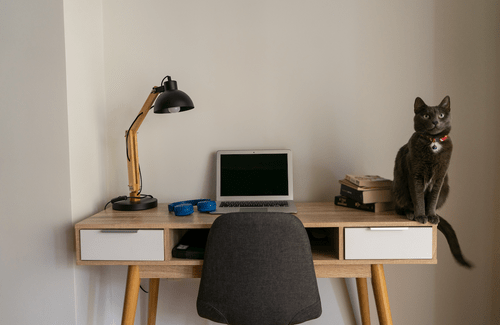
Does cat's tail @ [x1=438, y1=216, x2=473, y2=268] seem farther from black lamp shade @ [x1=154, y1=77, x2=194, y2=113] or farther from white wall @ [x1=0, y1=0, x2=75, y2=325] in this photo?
white wall @ [x1=0, y1=0, x2=75, y2=325]

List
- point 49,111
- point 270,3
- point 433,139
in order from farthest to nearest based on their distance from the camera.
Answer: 1. point 270,3
2. point 49,111
3. point 433,139

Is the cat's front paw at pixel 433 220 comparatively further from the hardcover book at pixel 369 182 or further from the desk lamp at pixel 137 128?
the desk lamp at pixel 137 128

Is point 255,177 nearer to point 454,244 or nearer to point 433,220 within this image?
point 433,220

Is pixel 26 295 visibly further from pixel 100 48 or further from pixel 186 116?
pixel 100 48

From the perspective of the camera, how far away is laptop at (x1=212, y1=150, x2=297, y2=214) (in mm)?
1616

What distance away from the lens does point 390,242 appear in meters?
1.25

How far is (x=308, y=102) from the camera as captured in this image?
1.70 meters

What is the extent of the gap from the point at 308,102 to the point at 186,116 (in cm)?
63

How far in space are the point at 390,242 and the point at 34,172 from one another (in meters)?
1.46

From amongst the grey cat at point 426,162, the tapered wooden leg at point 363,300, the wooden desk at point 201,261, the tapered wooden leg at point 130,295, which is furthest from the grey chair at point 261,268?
the tapered wooden leg at point 363,300

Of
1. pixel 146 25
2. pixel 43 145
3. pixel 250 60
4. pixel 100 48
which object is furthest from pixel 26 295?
pixel 250 60

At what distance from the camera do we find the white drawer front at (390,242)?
1.25m

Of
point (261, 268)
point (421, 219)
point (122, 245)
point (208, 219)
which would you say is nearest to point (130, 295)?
point (122, 245)

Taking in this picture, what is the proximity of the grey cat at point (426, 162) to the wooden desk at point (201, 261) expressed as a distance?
0.07 meters
